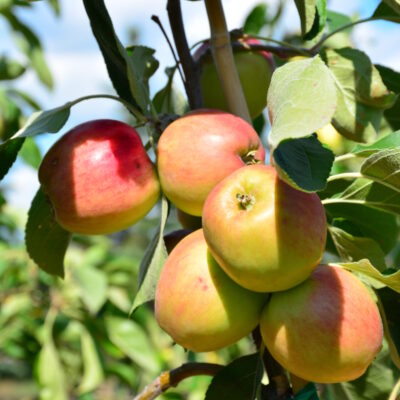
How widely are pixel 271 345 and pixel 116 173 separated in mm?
256

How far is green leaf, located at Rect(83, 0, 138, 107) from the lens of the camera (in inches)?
26.5

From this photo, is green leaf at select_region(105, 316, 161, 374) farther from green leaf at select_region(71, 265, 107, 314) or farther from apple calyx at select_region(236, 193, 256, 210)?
apple calyx at select_region(236, 193, 256, 210)

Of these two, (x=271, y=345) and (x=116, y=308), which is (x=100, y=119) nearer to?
(x=271, y=345)

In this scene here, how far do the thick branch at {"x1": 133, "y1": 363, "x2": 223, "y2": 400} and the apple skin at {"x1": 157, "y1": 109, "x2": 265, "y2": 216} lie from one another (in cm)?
19

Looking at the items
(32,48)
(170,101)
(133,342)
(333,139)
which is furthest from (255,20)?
(32,48)

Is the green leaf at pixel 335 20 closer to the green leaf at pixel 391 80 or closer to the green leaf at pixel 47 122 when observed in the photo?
the green leaf at pixel 391 80

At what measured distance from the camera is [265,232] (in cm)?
54

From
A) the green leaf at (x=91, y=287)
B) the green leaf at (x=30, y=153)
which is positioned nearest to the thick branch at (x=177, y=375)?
the green leaf at (x=91, y=287)

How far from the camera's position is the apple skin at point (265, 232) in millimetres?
538

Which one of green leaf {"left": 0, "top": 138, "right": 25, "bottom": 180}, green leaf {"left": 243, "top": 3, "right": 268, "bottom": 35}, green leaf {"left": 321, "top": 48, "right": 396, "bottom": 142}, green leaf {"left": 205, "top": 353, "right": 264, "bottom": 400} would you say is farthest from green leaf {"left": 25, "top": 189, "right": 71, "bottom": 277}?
green leaf {"left": 243, "top": 3, "right": 268, "bottom": 35}

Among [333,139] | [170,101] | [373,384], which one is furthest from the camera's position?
[333,139]

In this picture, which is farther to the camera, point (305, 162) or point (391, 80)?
point (391, 80)

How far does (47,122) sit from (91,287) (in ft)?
4.54

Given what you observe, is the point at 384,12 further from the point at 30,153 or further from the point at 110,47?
the point at 30,153
